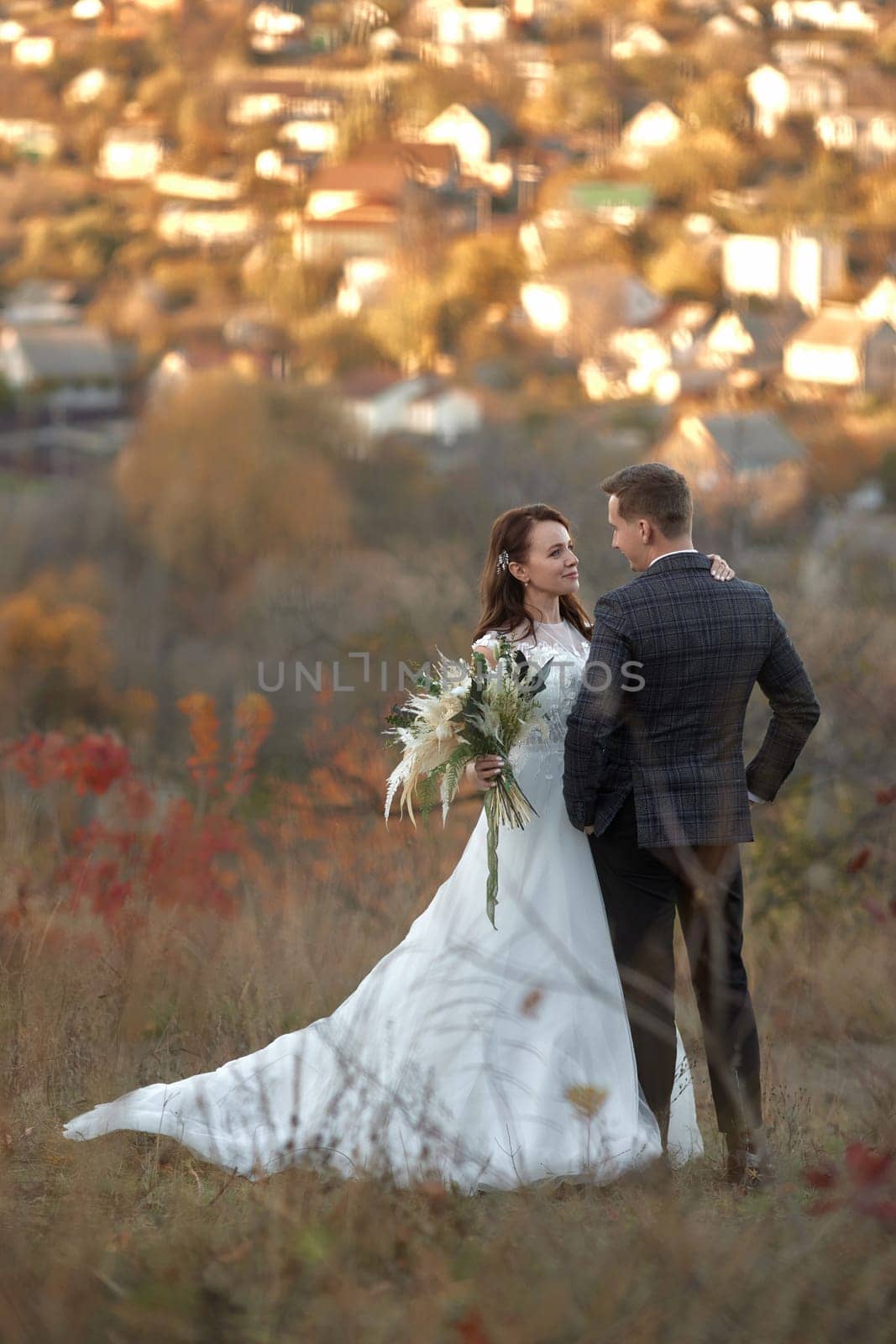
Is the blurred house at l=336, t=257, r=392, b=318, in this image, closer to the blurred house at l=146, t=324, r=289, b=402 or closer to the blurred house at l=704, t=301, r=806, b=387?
the blurred house at l=146, t=324, r=289, b=402

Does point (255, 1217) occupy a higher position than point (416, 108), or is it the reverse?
point (255, 1217)

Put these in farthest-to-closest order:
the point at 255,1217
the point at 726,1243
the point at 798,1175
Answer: the point at 798,1175
the point at 255,1217
the point at 726,1243

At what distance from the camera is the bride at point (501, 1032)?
3189mm

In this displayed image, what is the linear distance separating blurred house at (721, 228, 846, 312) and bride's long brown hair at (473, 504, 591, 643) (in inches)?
2011

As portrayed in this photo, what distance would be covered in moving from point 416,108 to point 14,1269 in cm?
7043

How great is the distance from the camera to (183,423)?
34812mm

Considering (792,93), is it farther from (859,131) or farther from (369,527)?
(369,527)

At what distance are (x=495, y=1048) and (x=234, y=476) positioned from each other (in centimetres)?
2937

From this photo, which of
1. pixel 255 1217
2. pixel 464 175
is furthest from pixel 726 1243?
pixel 464 175

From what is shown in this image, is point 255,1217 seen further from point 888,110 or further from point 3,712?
point 888,110

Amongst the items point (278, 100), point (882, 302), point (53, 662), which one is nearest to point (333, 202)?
point (278, 100)

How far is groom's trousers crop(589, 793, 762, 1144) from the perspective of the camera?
313 centimetres

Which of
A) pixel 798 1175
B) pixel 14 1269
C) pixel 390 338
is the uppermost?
pixel 14 1269

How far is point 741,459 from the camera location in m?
22.0
